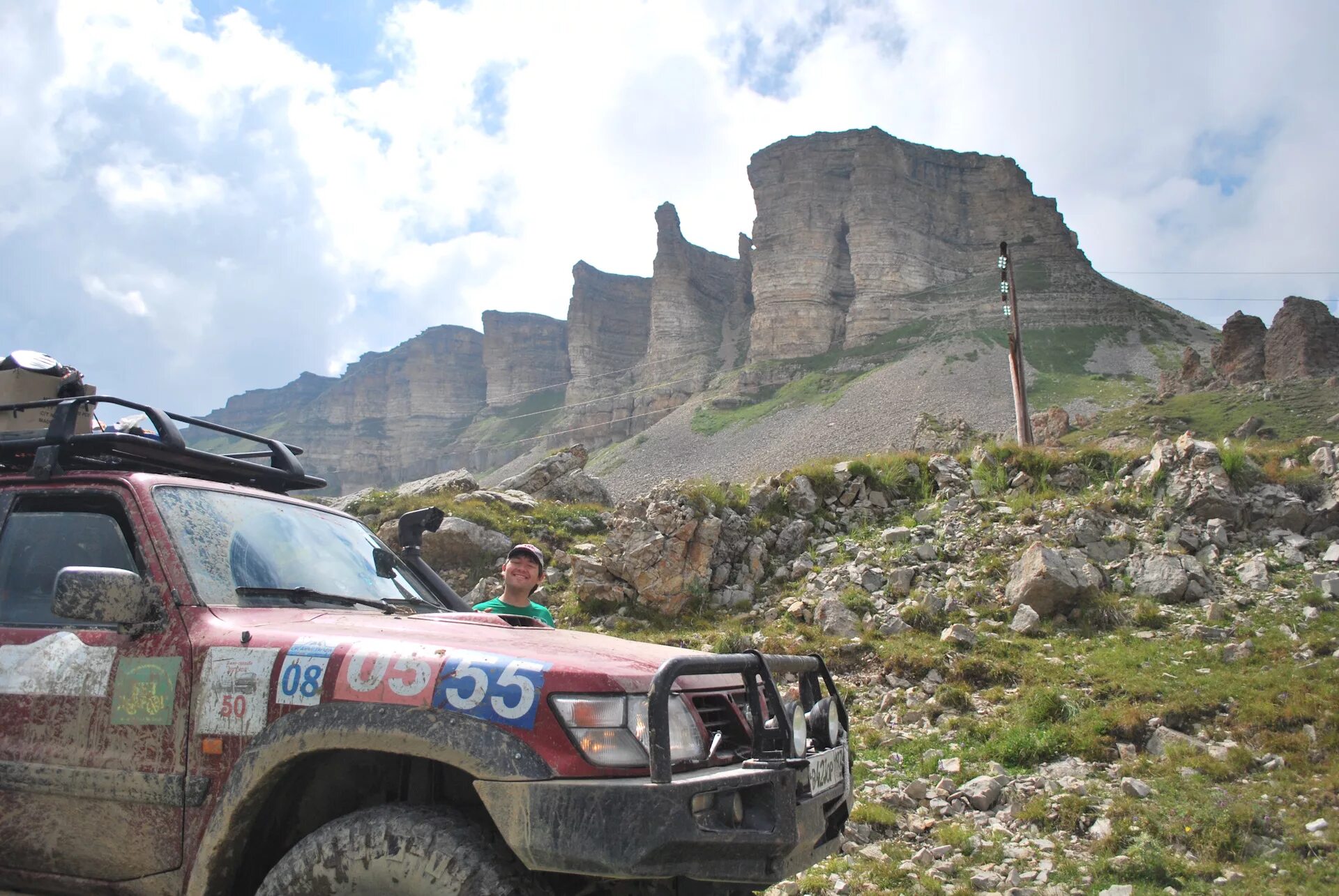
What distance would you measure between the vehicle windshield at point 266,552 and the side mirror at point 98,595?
0.70ft

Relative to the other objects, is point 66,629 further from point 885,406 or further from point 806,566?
point 885,406

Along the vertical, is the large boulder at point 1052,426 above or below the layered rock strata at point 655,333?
below

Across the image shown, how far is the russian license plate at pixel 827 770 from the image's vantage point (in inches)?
103

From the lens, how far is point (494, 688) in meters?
2.32

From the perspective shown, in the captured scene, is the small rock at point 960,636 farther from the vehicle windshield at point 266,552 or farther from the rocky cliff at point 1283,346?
the rocky cliff at point 1283,346

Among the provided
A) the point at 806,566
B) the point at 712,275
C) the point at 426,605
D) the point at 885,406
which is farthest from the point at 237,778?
the point at 712,275

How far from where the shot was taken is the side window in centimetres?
304

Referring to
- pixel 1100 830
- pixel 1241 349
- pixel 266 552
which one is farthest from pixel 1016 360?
pixel 1241 349

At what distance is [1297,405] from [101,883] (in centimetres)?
4011

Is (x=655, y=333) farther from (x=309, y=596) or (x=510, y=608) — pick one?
(x=309, y=596)

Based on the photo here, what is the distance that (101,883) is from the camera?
8.63ft

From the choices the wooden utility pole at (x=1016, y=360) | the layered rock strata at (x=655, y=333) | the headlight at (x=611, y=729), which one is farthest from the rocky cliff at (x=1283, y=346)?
the layered rock strata at (x=655, y=333)

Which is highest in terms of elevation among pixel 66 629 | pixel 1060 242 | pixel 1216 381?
pixel 1060 242

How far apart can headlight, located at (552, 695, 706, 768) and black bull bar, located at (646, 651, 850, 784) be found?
5 centimetres
